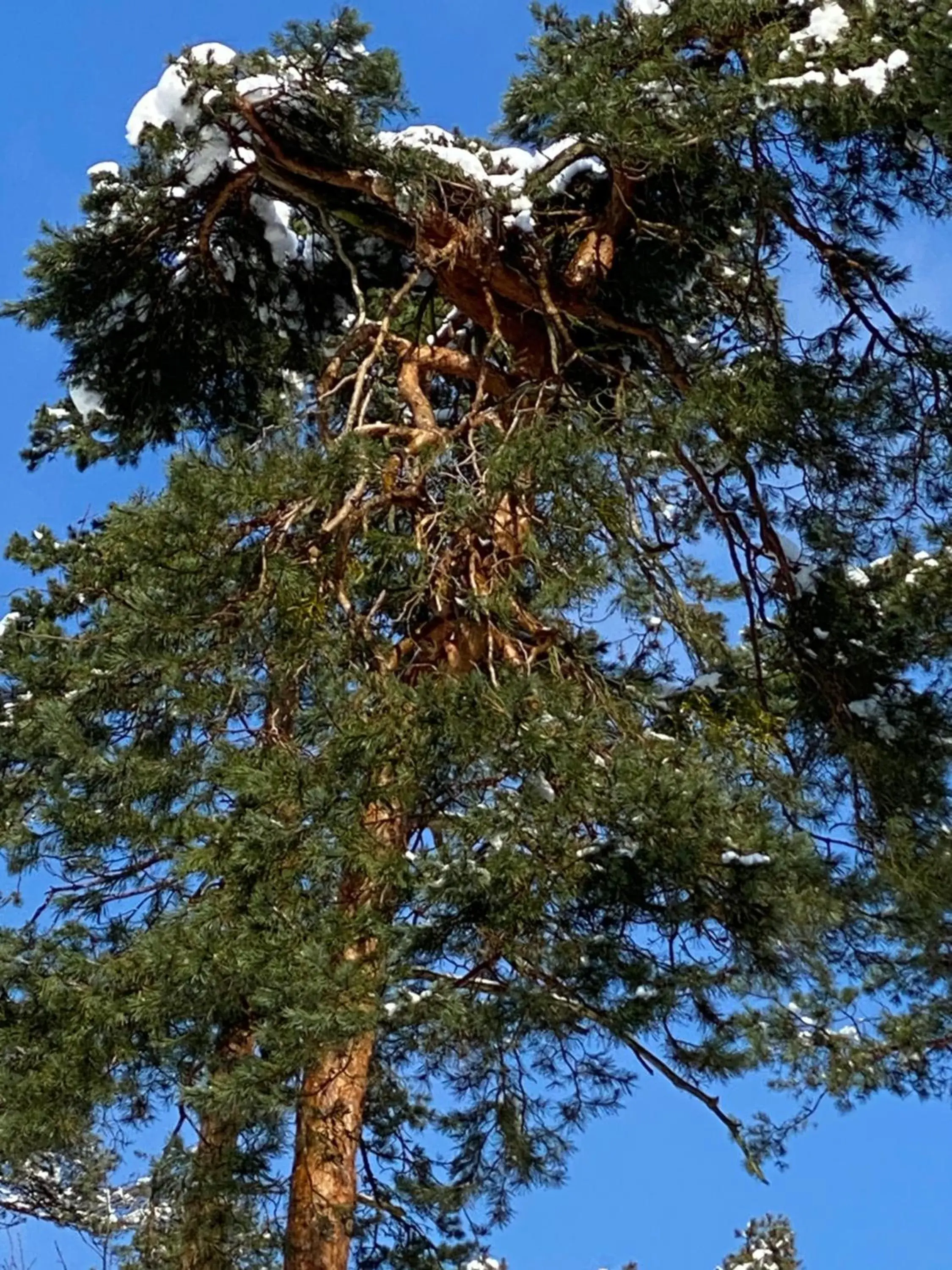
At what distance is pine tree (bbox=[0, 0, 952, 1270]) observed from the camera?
15.7 ft

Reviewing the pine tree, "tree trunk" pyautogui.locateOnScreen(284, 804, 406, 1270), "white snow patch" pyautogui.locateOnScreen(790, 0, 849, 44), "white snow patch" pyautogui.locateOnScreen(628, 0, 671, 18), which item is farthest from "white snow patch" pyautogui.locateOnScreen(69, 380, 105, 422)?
"white snow patch" pyautogui.locateOnScreen(790, 0, 849, 44)

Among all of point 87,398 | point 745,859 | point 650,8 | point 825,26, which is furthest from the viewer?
point 87,398

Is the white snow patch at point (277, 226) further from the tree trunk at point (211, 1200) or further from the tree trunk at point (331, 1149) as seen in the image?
the tree trunk at point (211, 1200)

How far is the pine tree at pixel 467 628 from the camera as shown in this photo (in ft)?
15.7

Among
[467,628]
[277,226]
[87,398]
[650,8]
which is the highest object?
[277,226]

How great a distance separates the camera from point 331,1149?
17.7 feet

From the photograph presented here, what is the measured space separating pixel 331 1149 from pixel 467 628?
79.1 inches

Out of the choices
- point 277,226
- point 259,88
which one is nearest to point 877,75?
point 259,88

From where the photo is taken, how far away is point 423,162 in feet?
21.5

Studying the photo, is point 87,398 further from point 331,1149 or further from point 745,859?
point 745,859

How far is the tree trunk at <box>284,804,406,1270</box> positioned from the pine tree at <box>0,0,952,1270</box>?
19 millimetres

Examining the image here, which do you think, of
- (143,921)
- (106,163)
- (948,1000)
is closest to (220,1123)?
(143,921)

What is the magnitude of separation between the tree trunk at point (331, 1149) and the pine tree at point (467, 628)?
19 mm

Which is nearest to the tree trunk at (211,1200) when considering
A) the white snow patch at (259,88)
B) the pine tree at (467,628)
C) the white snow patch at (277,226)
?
the pine tree at (467,628)
